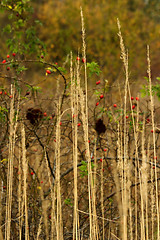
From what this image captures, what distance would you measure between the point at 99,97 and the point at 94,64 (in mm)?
291

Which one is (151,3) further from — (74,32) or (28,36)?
(28,36)

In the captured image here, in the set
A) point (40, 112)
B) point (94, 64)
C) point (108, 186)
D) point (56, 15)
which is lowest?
point (108, 186)

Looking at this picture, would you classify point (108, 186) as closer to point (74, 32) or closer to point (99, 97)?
point (99, 97)

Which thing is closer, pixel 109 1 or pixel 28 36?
pixel 28 36

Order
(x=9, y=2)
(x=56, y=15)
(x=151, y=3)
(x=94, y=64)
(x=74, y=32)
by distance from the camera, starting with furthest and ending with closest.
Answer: (x=151, y=3) → (x=56, y=15) → (x=74, y=32) → (x=9, y=2) → (x=94, y=64)

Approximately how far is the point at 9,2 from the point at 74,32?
9154 millimetres

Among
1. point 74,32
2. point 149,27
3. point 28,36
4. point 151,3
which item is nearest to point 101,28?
point 74,32

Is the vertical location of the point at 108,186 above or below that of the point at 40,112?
below

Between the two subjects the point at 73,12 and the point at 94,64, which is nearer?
the point at 94,64

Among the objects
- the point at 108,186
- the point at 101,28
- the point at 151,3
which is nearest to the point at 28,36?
the point at 108,186

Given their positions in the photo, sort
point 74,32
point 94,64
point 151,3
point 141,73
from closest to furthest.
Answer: point 94,64 → point 141,73 → point 74,32 → point 151,3

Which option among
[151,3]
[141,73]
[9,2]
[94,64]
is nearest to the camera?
[94,64]

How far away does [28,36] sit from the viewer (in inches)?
157

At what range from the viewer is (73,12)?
13453 mm
